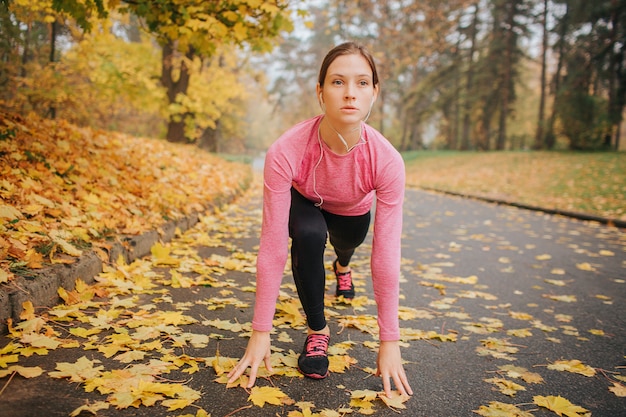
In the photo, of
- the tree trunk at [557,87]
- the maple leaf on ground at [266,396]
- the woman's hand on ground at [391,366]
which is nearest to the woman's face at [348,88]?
the woman's hand on ground at [391,366]

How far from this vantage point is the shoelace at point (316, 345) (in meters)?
1.99

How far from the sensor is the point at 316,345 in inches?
79.4

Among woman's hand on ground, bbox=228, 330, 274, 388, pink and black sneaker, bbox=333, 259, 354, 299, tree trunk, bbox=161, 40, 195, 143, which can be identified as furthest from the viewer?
tree trunk, bbox=161, 40, 195, 143

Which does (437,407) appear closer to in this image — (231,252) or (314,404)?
(314,404)

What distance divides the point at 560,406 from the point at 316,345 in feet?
3.54

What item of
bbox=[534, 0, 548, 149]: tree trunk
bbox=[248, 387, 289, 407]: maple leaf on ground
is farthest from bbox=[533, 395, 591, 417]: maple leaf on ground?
bbox=[534, 0, 548, 149]: tree trunk

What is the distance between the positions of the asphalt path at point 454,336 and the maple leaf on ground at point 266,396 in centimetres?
3

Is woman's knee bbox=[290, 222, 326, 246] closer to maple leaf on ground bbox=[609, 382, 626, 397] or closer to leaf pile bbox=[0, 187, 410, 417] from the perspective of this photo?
leaf pile bbox=[0, 187, 410, 417]

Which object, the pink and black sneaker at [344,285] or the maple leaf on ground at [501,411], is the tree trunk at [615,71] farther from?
the maple leaf on ground at [501,411]

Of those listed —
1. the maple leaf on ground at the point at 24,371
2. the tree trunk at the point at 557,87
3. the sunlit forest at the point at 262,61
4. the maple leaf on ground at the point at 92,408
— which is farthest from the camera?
the tree trunk at the point at 557,87

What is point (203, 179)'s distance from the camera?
752 cm

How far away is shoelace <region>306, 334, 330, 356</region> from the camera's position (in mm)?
1988

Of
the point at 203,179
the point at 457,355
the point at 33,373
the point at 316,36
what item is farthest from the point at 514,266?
the point at 316,36

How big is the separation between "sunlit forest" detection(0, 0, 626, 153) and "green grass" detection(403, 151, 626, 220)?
304cm
